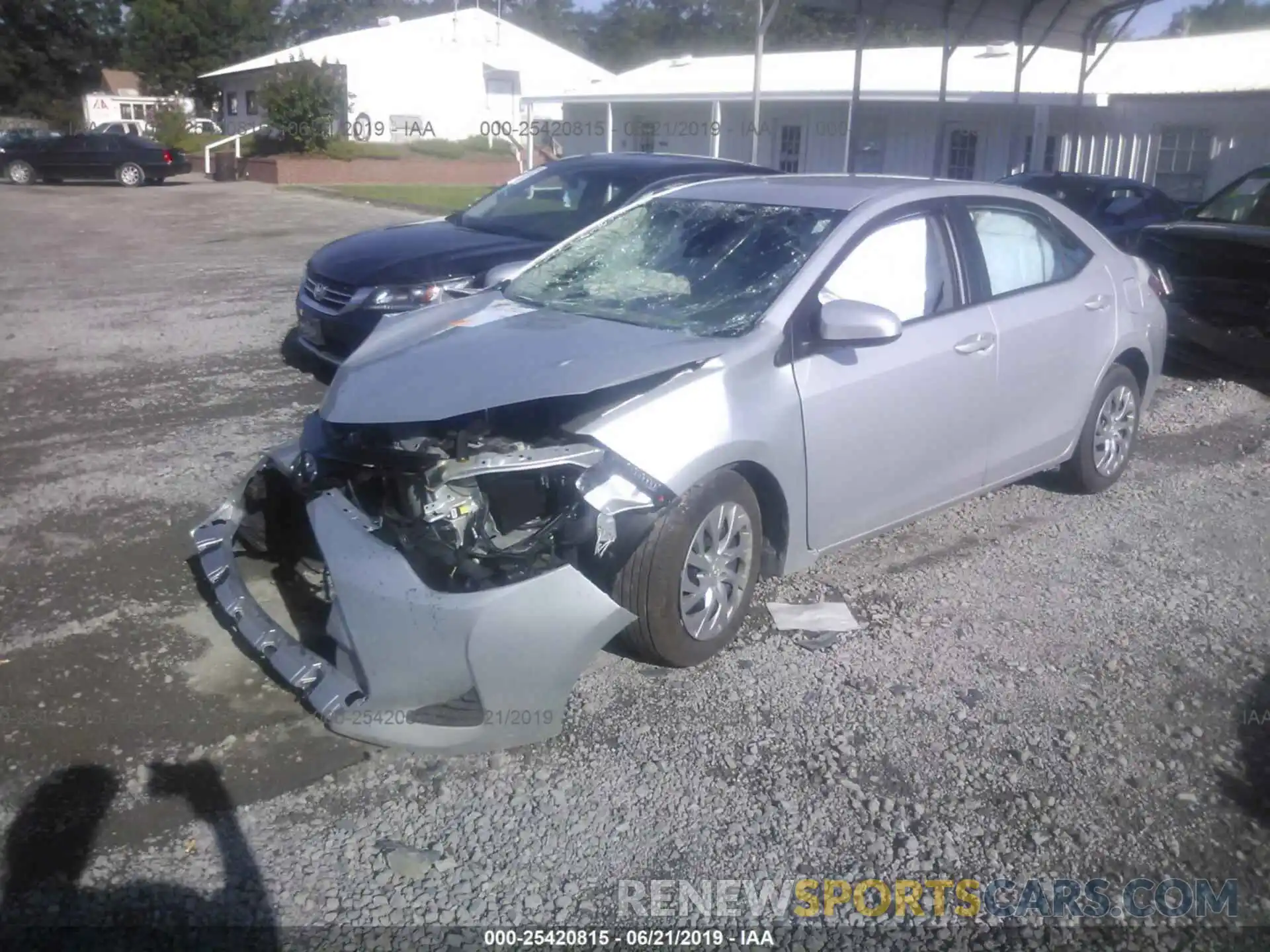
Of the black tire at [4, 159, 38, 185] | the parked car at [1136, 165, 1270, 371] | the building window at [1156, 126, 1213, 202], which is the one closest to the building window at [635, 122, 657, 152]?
the building window at [1156, 126, 1213, 202]

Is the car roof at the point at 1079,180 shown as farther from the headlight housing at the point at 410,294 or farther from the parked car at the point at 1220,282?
the headlight housing at the point at 410,294

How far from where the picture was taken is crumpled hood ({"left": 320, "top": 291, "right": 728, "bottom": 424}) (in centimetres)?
388

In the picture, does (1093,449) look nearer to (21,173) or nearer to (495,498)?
(495,498)

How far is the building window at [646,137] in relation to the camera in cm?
3088

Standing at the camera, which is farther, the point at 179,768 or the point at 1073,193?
the point at 1073,193

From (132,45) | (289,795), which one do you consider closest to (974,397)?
(289,795)

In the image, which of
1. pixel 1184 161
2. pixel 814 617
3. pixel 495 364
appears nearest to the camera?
pixel 495 364

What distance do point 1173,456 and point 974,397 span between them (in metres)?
2.83

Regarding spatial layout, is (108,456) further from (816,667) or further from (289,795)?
Answer: (816,667)

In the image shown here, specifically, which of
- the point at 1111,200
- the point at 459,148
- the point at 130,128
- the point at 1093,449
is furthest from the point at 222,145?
the point at 1093,449

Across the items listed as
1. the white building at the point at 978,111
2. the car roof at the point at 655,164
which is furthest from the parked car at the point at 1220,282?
the white building at the point at 978,111

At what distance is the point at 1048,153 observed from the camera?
2369 cm

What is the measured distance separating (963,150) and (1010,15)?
7673 millimetres

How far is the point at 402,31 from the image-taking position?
1542 inches
